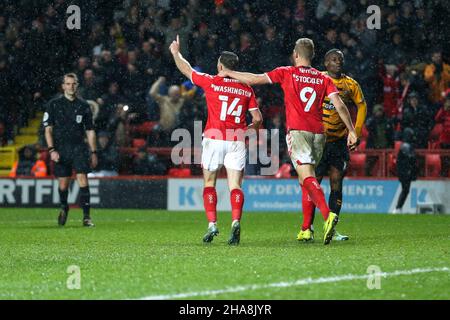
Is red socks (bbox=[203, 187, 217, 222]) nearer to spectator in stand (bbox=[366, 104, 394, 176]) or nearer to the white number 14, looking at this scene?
the white number 14

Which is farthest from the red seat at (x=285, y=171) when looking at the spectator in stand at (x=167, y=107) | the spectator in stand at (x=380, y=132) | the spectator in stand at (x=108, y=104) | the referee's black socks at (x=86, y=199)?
the referee's black socks at (x=86, y=199)

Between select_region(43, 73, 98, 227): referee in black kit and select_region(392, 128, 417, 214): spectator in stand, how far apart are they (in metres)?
6.90

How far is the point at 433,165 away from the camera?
21.2m

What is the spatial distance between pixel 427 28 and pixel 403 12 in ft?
2.50

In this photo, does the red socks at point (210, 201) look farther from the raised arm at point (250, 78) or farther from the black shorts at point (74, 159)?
the black shorts at point (74, 159)

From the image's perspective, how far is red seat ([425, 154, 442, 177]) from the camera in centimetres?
2109

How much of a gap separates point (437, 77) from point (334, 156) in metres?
10.7

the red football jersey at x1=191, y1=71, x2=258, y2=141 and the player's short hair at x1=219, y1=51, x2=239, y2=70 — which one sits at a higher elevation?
the player's short hair at x1=219, y1=51, x2=239, y2=70

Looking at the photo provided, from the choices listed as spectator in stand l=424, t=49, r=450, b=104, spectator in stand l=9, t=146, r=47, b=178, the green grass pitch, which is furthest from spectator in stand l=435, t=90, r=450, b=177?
spectator in stand l=9, t=146, r=47, b=178

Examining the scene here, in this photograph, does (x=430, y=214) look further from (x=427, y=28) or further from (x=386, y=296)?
(x=386, y=296)

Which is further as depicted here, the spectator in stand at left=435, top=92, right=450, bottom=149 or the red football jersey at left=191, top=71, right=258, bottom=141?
the spectator in stand at left=435, top=92, right=450, bottom=149

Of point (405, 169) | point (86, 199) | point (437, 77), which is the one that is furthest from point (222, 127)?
point (437, 77)

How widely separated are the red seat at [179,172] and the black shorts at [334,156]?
9.19 m

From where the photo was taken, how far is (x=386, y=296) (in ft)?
24.9
